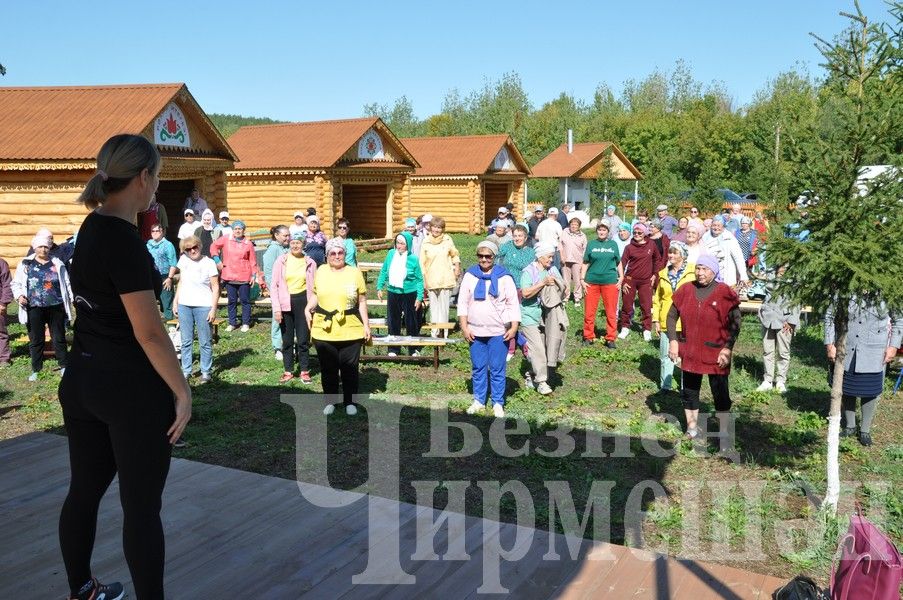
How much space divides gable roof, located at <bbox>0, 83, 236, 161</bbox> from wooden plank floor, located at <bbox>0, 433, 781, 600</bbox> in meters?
13.1

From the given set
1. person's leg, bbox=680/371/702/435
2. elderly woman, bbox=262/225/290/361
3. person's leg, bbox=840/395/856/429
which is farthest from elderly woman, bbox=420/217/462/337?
person's leg, bbox=840/395/856/429

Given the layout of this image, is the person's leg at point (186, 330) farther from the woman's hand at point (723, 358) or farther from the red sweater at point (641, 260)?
the red sweater at point (641, 260)

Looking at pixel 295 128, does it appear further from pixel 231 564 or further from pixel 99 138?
pixel 231 564

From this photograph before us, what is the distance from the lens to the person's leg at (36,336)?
985cm

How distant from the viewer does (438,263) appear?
37.4 ft

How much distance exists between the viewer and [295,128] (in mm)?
30547

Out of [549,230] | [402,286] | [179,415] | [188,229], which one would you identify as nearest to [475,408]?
[402,286]

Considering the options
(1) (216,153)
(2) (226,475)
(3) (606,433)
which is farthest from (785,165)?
(1) (216,153)

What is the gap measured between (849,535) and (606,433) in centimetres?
436

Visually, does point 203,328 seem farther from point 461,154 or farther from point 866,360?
point 461,154

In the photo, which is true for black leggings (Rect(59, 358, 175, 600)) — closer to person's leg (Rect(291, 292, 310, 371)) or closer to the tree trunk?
the tree trunk

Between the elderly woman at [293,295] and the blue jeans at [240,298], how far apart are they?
329cm

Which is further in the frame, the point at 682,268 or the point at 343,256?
the point at 682,268

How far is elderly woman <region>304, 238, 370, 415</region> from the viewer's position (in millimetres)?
8047
